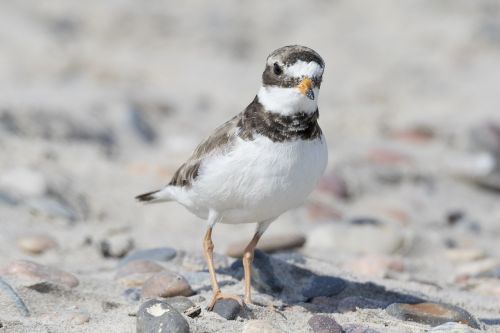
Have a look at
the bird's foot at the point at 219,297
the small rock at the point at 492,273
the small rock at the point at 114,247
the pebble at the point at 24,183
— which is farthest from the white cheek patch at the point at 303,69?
the pebble at the point at 24,183

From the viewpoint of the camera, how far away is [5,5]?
13094mm

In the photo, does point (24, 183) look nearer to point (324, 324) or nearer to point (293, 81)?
point (293, 81)

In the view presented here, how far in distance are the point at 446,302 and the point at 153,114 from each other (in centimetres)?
585

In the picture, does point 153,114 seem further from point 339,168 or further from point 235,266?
point 235,266

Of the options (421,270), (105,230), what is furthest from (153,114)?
(421,270)

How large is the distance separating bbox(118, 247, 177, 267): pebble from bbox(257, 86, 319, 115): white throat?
5.20 ft

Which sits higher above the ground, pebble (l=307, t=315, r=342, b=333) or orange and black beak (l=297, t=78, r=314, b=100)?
orange and black beak (l=297, t=78, r=314, b=100)

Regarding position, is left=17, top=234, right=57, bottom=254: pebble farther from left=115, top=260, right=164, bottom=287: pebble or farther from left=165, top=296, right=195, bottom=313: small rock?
left=165, top=296, right=195, bottom=313: small rock

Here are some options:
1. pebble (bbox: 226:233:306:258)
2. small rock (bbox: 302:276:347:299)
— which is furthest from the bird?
pebble (bbox: 226:233:306:258)

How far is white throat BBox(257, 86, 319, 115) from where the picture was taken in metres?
4.41

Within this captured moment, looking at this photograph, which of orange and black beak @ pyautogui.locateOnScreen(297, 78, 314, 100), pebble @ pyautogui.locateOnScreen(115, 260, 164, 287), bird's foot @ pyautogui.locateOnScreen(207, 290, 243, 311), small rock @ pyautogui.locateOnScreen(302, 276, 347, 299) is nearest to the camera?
orange and black beak @ pyautogui.locateOnScreen(297, 78, 314, 100)

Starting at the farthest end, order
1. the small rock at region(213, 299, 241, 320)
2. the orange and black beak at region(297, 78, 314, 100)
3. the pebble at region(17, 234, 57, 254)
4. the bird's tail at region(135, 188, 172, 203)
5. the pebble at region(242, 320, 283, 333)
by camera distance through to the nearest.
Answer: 1. the pebble at region(17, 234, 57, 254)
2. the bird's tail at region(135, 188, 172, 203)
3. the small rock at region(213, 299, 241, 320)
4. the orange and black beak at region(297, 78, 314, 100)
5. the pebble at region(242, 320, 283, 333)

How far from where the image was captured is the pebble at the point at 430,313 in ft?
15.3

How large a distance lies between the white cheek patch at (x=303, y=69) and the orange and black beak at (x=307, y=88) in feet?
0.15
